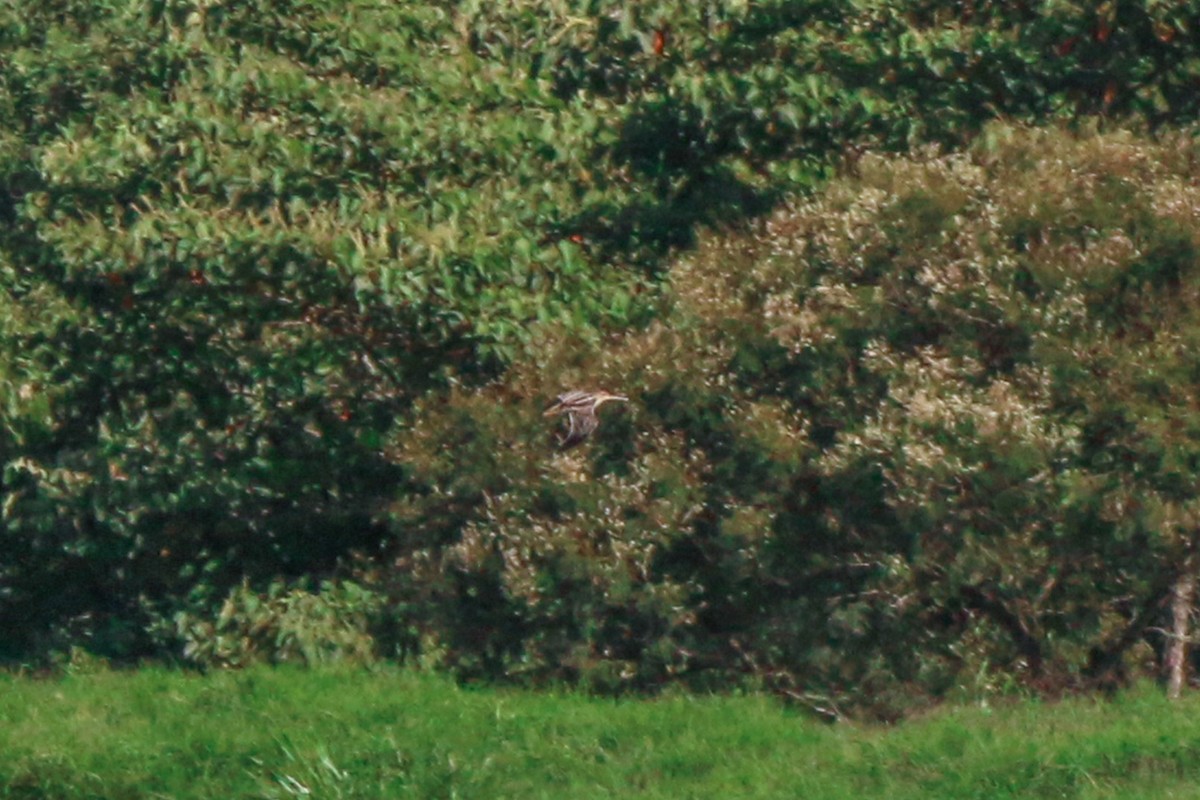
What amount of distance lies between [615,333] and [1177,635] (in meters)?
2.99

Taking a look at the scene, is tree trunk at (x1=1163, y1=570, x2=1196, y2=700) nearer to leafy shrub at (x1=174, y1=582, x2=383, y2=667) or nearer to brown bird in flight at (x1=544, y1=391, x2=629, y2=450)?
brown bird in flight at (x1=544, y1=391, x2=629, y2=450)

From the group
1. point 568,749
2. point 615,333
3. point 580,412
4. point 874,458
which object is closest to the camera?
point 568,749

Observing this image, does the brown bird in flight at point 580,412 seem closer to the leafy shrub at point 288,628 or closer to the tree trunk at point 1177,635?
the leafy shrub at point 288,628

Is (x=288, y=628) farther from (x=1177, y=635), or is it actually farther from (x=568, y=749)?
(x=1177, y=635)

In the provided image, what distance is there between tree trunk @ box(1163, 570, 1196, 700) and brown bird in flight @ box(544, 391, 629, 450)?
256 cm

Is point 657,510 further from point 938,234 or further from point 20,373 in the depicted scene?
point 20,373

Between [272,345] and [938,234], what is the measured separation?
3.41m

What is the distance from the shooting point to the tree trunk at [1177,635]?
8.49 meters

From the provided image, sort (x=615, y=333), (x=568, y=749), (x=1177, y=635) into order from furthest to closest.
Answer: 1. (x=615, y=333)
2. (x=1177, y=635)
3. (x=568, y=749)

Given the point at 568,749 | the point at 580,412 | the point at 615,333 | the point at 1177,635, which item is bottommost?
the point at 568,749

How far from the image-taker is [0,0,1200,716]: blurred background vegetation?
809cm

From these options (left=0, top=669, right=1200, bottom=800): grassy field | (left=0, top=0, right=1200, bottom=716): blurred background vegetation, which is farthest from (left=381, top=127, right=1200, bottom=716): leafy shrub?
(left=0, top=669, right=1200, bottom=800): grassy field

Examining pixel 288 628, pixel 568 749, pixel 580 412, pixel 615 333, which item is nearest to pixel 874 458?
pixel 580 412

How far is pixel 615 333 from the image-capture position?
9.67 metres
